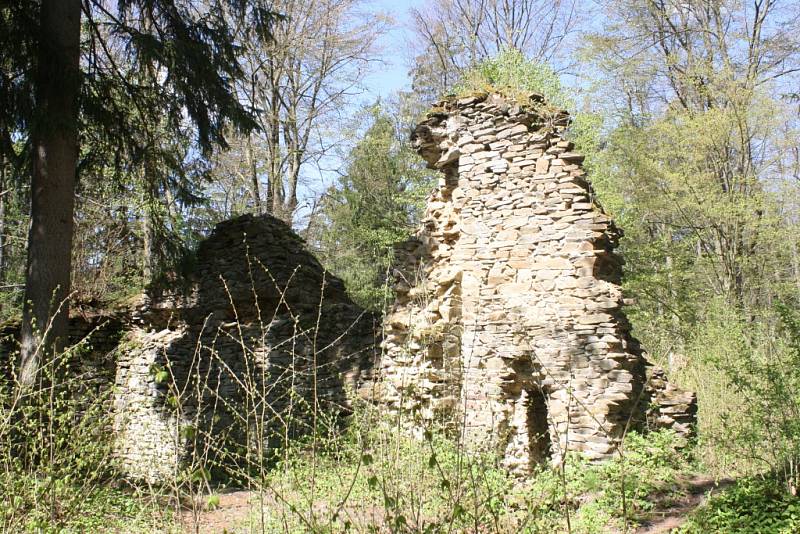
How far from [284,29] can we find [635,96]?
38.1ft

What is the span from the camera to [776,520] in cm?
428

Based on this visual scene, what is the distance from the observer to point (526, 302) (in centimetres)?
761

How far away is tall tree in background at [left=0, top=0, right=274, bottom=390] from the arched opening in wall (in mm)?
5961

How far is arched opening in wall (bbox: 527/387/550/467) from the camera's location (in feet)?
24.7

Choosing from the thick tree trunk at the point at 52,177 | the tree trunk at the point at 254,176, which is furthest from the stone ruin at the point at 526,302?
the tree trunk at the point at 254,176

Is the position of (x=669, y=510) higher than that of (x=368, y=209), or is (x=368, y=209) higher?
(x=368, y=209)

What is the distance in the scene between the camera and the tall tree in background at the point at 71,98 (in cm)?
788

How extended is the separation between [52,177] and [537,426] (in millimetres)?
7446

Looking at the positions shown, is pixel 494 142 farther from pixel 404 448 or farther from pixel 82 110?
pixel 82 110

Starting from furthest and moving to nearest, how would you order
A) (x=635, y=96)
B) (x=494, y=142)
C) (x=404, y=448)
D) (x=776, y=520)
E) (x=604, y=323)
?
(x=635, y=96) → (x=494, y=142) → (x=604, y=323) → (x=776, y=520) → (x=404, y=448)

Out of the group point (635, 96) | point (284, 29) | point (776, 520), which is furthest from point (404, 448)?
point (635, 96)

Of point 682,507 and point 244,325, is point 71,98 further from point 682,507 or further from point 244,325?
point 682,507

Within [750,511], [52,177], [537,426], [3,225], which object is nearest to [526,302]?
[537,426]

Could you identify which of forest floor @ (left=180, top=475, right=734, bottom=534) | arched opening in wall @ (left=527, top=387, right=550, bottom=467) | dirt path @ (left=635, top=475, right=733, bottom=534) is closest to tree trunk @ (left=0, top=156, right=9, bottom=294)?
forest floor @ (left=180, top=475, right=734, bottom=534)
